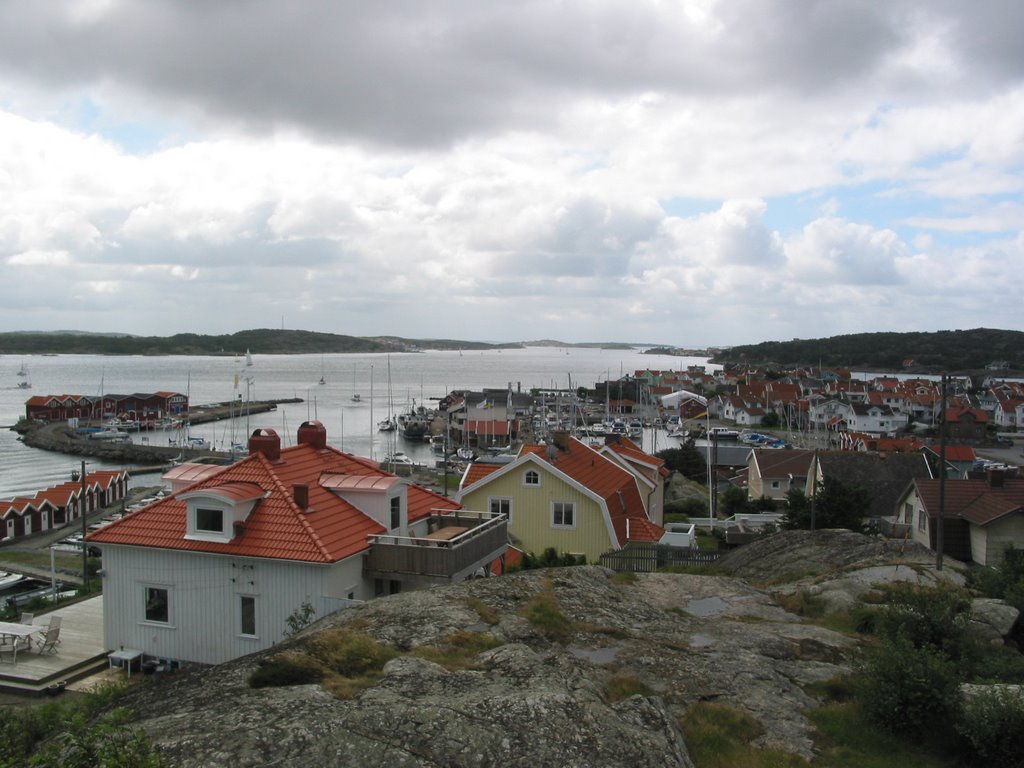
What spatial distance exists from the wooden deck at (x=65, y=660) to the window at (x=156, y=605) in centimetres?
135

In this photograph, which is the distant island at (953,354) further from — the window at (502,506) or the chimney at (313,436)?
the chimney at (313,436)

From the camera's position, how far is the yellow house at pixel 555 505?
2138cm

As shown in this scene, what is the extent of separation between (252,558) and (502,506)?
33.8 ft

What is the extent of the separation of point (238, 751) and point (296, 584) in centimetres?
732

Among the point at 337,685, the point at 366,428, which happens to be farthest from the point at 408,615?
the point at 366,428

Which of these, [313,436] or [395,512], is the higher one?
[313,436]

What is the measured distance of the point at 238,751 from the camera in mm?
5402

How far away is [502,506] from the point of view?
22094mm

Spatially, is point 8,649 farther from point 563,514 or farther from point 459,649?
point 563,514

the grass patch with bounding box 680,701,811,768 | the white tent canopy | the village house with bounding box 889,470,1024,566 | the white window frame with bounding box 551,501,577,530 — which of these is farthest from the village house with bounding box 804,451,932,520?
the white tent canopy

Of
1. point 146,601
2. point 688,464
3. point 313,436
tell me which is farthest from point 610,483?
point 688,464

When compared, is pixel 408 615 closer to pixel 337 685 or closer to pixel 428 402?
pixel 337 685

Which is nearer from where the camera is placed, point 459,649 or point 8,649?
point 459,649

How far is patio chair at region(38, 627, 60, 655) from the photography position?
14.2m
